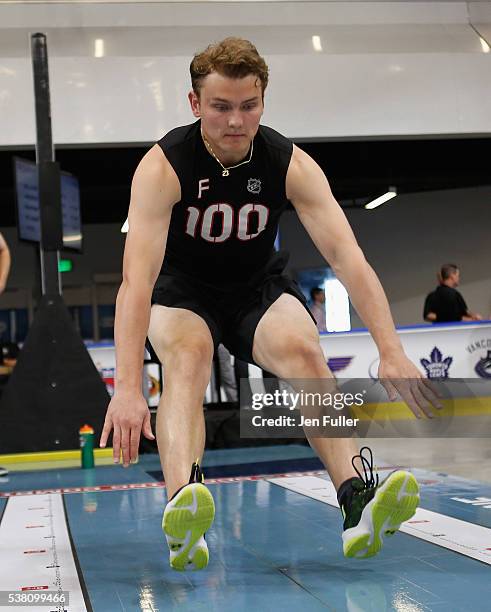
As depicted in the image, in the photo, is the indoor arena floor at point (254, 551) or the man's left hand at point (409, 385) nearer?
the man's left hand at point (409, 385)

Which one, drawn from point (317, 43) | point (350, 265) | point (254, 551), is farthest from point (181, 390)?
point (317, 43)

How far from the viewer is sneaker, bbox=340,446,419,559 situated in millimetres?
2395

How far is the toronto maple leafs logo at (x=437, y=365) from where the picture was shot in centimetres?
937

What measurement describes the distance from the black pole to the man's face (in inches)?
173

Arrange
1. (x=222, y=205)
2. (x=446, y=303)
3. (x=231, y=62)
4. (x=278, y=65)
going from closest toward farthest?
1. (x=231, y=62)
2. (x=222, y=205)
3. (x=446, y=303)
4. (x=278, y=65)

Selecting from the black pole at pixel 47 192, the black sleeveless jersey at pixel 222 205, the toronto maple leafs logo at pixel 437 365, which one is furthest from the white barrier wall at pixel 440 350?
the black sleeveless jersey at pixel 222 205

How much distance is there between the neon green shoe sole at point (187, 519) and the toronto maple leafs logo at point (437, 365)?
24.0ft

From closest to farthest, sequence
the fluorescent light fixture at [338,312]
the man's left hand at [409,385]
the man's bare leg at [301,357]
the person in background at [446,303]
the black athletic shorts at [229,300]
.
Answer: the man's left hand at [409,385] → the man's bare leg at [301,357] → the black athletic shorts at [229,300] → the person in background at [446,303] → the fluorescent light fixture at [338,312]

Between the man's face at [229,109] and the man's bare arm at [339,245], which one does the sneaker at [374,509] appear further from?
the man's face at [229,109]

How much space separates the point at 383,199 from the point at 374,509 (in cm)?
1509

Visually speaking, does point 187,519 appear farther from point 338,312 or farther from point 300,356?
point 338,312

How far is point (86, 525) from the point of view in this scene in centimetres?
378

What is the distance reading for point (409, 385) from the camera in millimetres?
2197

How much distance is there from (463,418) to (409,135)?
3971 mm
